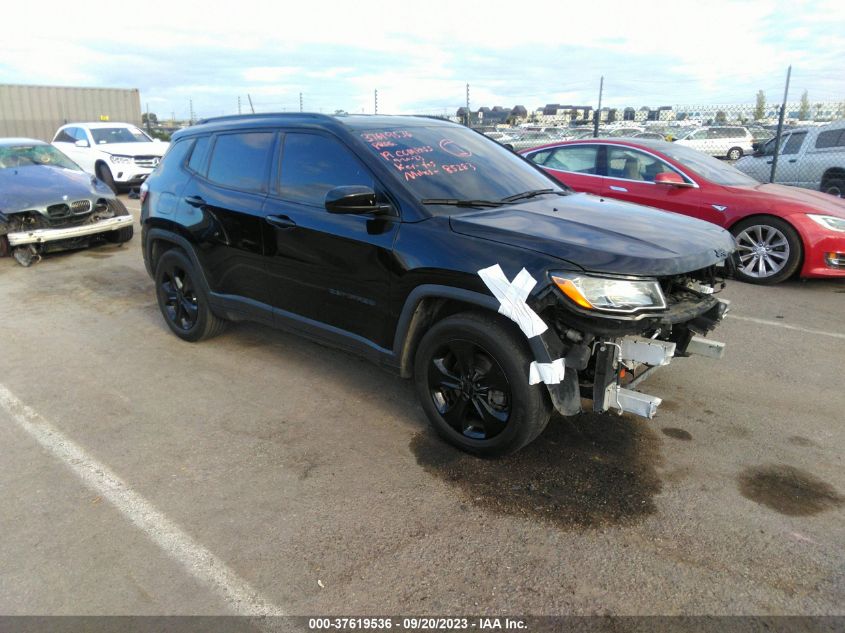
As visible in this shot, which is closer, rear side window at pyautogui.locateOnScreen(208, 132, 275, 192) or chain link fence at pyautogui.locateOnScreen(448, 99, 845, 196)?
rear side window at pyautogui.locateOnScreen(208, 132, 275, 192)

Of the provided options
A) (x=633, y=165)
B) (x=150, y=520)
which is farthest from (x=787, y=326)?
(x=150, y=520)

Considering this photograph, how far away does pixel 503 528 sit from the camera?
2.91m

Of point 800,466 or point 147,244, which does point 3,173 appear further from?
point 800,466

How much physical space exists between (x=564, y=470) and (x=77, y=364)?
3.81m

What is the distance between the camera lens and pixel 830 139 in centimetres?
1195

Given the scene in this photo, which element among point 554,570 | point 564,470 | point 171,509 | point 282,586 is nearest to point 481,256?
point 564,470

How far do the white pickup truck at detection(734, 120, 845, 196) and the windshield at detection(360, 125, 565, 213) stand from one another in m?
10.1

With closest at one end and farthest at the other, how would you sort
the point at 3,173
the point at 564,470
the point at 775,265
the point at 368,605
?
the point at 368,605 < the point at 564,470 < the point at 775,265 < the point at 3,173

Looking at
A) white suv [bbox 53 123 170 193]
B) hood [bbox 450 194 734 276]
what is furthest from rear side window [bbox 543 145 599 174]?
white suv [bbox 53 123 170 193]

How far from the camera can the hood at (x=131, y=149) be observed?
47.8 feet

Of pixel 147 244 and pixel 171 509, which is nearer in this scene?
pixel 171 509

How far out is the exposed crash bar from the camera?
8.09 meters

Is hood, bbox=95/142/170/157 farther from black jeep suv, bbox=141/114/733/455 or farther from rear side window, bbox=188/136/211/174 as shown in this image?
black jeep suv, bbox=141/114/733/455

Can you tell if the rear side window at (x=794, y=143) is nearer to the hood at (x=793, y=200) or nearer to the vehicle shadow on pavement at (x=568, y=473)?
the hood at (x=793, y=200)
